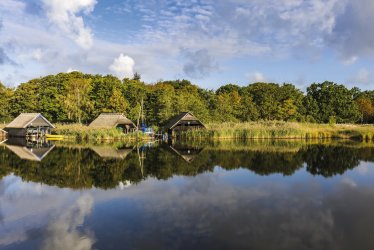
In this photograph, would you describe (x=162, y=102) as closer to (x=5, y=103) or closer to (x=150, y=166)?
(x=5, y=103)

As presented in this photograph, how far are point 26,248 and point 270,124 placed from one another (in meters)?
33.2

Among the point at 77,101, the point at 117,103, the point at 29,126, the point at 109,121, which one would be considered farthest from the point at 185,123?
the point at 29,126

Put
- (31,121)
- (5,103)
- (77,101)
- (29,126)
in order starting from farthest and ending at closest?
(5,103) → (77,101) → (29,126) → (31,121)

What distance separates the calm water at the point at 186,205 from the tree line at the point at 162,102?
84.9ft

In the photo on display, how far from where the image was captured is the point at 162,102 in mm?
42500

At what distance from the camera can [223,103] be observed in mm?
46531

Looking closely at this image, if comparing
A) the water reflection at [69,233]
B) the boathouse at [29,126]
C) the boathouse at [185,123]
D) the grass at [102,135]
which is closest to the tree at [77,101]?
the boathouse at [29,126]

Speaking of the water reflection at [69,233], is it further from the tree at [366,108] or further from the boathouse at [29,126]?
the tree at [366,108]

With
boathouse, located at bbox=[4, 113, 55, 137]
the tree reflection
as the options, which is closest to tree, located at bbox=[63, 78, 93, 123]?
boathouse, located at bbox=[4, 113, 55, 137]

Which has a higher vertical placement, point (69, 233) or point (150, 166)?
point (150, 166)

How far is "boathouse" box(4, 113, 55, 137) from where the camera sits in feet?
129

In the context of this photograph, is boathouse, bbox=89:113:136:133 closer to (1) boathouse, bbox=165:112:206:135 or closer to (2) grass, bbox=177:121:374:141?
(1) boathouse, bbox=165:112:206:135

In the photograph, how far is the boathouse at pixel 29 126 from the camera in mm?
39469

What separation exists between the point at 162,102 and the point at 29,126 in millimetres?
15961
